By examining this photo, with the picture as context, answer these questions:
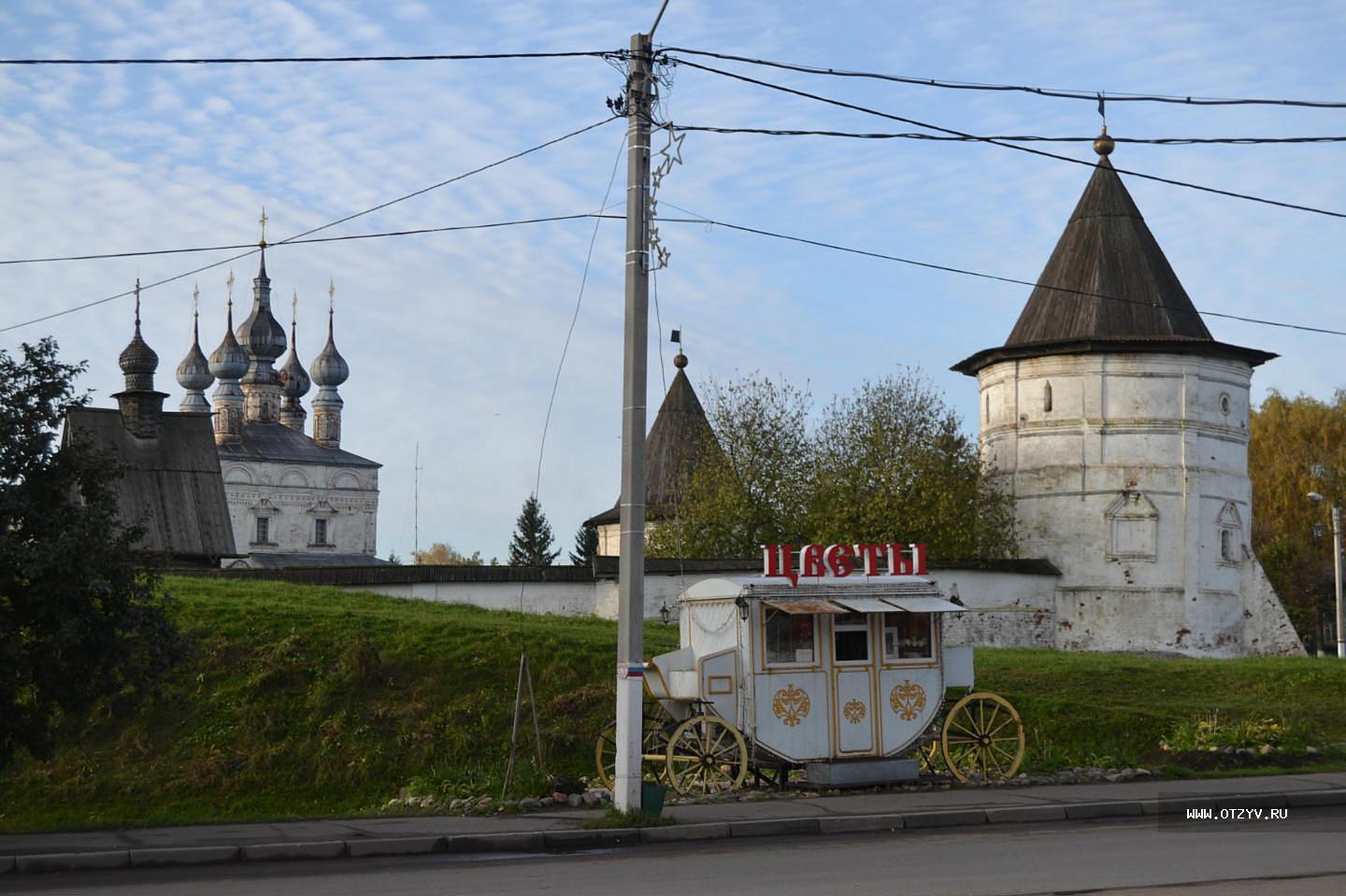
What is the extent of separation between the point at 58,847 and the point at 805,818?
286 inches

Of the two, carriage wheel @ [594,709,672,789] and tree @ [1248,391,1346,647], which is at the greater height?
tree @ [1248,391,1346,647]

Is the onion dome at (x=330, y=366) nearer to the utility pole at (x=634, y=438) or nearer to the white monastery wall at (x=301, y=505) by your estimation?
the white monastery wall at (x=301, y=505)

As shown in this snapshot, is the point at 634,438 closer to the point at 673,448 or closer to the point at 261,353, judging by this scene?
the point at 673,448

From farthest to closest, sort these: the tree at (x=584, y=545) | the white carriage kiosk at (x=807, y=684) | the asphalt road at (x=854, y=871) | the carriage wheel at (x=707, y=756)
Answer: the tree at (x=584, y=545) → the white carriage kiosk at (x=807, y=684) → the carriage wheel at (x=707, y=756) → the asphalt road at (x=854, y=871)

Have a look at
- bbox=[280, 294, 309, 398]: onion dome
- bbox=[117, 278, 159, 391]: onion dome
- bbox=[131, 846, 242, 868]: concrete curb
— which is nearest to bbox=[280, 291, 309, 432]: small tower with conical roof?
bbox=[280, 294, 309, 398]: onion dome

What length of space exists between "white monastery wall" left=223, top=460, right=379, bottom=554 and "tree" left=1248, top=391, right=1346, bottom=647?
62104 mm

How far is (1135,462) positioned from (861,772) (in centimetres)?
2728

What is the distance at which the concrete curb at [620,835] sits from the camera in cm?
1402

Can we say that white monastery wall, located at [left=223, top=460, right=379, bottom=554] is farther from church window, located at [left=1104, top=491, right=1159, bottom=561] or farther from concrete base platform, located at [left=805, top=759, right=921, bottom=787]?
concrete base platform, located at [left=805, top=759, right=921, bottom=787]

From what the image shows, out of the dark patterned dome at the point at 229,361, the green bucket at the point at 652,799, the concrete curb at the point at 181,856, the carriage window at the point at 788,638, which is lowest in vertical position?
the concrete curb at the point at 181,856

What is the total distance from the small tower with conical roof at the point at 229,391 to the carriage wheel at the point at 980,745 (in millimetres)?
90490

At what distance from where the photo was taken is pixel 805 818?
16.2 meters

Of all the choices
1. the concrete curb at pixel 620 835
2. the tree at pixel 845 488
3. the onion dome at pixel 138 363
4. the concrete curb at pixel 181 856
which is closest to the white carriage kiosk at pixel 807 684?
the concrete curb at pixel 620 835

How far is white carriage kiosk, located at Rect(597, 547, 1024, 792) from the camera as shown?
18.3m
